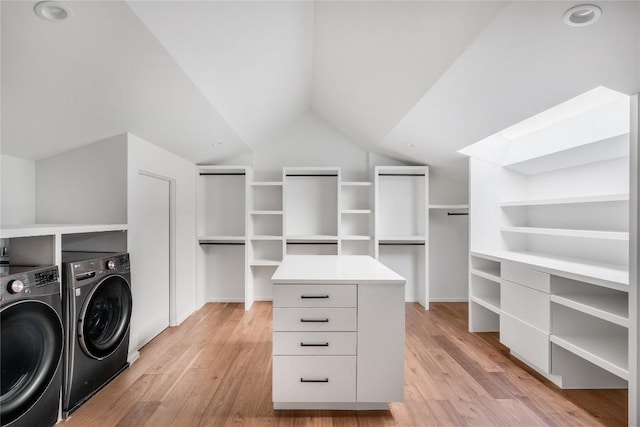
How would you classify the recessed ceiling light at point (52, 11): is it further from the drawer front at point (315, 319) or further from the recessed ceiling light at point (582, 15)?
the recessed ceiling light at point (582, 15)

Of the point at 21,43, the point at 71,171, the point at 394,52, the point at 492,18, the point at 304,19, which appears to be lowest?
the point at 71,171

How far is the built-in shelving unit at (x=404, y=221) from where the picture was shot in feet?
13.5

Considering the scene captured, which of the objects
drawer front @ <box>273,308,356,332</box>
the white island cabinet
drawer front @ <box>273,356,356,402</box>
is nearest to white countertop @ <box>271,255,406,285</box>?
the white island cabinet

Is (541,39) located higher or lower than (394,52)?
lower

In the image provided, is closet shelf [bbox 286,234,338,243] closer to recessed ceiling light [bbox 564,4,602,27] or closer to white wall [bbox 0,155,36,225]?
white wall [bbox 0,155,36,225]

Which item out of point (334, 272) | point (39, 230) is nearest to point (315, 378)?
point (334, 272)

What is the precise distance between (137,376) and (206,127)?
6.91 ft

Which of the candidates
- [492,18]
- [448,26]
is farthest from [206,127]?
[492,18]

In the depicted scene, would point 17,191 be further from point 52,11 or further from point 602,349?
point 602,349

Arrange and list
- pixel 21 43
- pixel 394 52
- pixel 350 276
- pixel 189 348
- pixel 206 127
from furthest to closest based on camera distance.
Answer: pixel 206 127, pixel 189 348, pixel 394 52, pixel 350 276, pixel 21 43

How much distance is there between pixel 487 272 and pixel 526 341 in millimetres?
768

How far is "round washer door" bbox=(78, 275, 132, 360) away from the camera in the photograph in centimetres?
189

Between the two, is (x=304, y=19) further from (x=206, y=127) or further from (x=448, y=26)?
(x=206, y=127)

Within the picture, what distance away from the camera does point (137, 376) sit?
2236 mm
